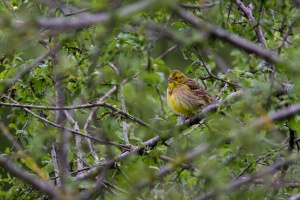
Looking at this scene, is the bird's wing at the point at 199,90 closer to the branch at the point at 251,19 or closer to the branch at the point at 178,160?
the branch at the point at 251,19

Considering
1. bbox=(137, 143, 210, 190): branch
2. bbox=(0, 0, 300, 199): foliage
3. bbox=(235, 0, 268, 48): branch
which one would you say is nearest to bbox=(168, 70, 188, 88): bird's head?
bbox=(0, 0, 300, 199): foliage

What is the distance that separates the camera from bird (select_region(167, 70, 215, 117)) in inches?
256

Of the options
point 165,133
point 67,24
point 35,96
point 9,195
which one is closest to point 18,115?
point 35,96

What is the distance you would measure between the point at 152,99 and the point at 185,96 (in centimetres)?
102

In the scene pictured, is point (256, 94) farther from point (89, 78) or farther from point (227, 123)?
point (89, 78)

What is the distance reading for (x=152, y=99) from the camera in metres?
5.95

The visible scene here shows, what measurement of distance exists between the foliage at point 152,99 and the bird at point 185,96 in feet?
0.89

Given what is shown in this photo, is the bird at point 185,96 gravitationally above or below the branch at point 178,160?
below

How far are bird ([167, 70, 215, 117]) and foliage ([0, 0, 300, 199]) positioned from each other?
271 mm

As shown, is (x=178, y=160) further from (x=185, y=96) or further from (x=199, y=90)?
(x=199, y=90)

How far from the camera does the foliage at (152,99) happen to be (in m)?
3.62

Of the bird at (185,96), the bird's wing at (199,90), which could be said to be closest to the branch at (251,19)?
the bird at (185,96)

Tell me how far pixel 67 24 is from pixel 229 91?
298cm

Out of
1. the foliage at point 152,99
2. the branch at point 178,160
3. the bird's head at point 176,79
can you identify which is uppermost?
the branch at point 178,160
